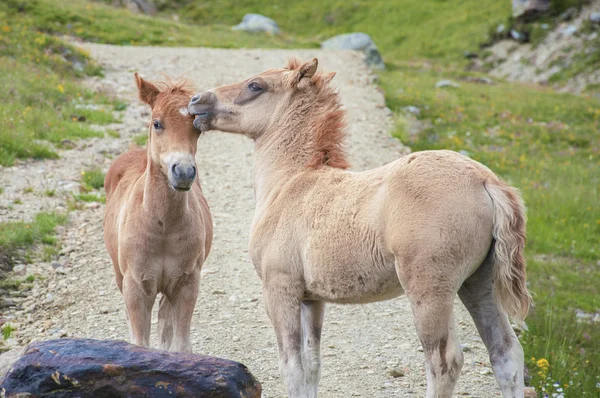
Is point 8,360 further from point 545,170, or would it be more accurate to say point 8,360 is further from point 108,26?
point 108,26

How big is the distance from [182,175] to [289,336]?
54.7 inches

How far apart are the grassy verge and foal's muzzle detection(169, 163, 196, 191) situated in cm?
361

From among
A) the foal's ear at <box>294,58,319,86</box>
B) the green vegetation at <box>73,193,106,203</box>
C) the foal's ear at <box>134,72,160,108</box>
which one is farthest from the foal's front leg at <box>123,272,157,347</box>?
the green vegetation at <box>73,193,106,203</box>

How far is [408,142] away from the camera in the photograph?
14.7 m

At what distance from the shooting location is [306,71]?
5.59 metres

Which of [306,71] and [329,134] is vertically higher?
[306,71]

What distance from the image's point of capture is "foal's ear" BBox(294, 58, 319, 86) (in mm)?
5512

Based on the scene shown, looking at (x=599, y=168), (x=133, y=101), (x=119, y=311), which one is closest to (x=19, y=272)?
(x=119, y=311)

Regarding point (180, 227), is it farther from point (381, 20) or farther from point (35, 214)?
point (381, 20)

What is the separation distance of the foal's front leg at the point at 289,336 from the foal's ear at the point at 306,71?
170 cm

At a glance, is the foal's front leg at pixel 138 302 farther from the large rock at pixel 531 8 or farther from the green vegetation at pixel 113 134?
the large rock at pixel 531 8

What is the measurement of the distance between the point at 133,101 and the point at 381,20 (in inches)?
930

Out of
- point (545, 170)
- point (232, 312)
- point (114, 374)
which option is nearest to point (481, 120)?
point (545, 170)

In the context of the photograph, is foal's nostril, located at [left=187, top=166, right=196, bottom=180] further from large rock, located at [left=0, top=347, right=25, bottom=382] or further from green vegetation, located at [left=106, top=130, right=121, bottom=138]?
green vegetation, located at [left=106, top=130, right=121, bottom=138]
